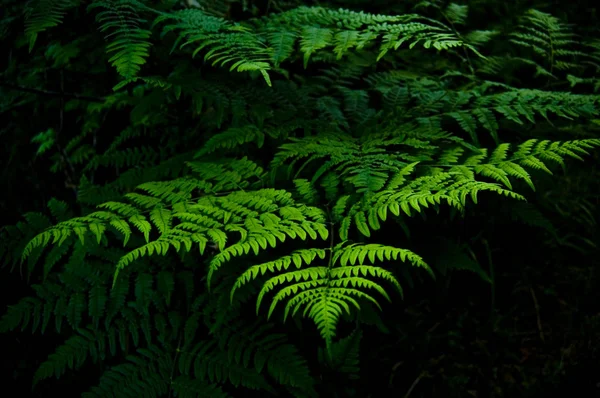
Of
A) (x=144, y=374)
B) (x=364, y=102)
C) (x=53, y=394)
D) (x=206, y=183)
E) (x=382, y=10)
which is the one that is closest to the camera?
(x=144, y=374)

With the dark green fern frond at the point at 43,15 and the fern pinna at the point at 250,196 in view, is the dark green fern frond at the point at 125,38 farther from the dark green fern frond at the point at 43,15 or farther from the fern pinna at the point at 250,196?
the dark green fern frond at the point at 43,15

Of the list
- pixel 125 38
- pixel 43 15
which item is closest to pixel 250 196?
pixel 125 38

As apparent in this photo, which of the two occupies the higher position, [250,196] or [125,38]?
[125,38]

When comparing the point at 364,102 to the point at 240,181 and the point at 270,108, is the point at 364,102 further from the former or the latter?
the point at 240,181

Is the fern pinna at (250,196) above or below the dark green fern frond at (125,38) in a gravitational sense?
below

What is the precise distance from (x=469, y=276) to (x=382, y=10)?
1.94 meters

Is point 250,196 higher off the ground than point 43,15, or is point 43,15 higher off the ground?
point 43,15

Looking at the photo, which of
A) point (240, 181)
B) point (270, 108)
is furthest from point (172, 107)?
point (240, 181)

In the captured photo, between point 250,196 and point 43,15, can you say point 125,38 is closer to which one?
point 43,15

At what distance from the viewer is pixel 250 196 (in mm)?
1862

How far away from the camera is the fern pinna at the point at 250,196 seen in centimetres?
169

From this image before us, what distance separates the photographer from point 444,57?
304 cm

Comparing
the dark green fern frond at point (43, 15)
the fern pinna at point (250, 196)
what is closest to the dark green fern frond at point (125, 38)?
the fern pinna at point (250, 196)

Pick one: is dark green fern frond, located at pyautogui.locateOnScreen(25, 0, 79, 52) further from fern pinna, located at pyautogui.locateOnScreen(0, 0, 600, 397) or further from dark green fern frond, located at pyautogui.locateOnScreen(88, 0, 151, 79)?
dark green fern frond, located at pyautogui.locateOnScreen(88, 0, 151, 79)
